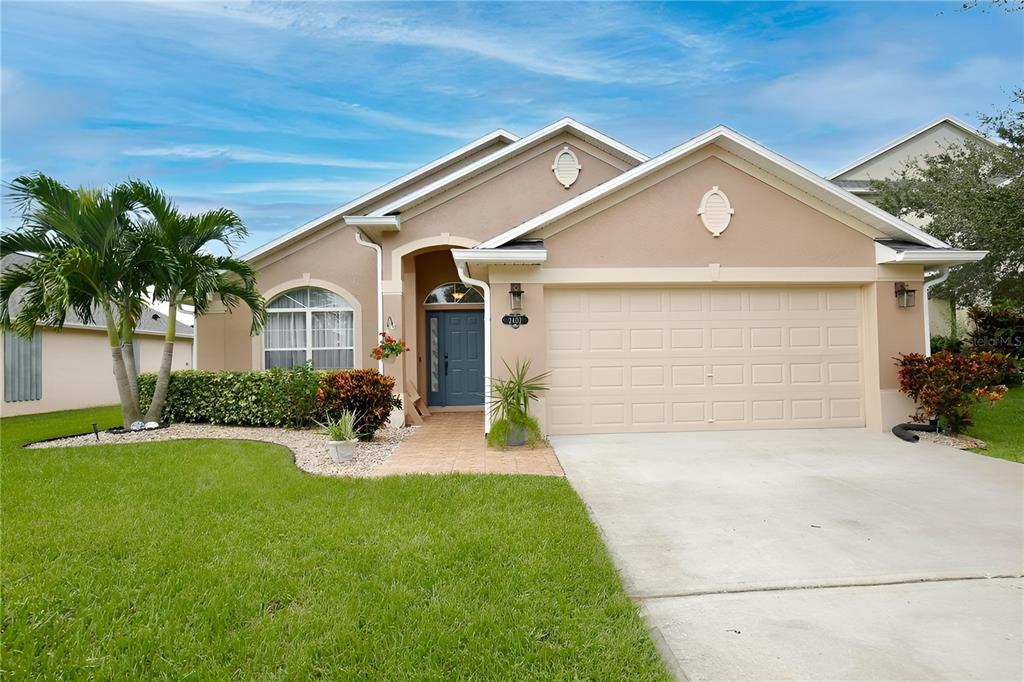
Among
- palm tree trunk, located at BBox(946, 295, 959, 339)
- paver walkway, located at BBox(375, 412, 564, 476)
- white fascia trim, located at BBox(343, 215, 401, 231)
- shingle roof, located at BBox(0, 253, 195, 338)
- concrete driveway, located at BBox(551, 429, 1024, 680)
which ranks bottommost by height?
concrete driveway, located at BBox(551, 429, 1024, 680)

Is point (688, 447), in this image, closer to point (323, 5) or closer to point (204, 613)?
point (204, 613)

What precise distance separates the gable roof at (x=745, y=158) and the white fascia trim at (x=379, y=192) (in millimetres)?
4706

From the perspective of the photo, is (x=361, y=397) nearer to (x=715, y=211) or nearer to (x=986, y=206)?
(x=715, y=211)

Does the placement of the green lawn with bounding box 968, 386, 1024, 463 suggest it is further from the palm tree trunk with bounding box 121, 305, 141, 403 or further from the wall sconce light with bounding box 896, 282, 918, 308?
the palm tree trunk with bounding box 121, 305, 141, 403

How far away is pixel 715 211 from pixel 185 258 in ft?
29.6

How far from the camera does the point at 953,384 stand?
8.37 meters

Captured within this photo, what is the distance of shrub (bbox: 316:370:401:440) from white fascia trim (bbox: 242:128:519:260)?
441 centimetres

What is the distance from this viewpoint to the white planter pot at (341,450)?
7.48 m

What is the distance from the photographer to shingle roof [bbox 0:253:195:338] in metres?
15.0

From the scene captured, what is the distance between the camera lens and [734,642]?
118 inches

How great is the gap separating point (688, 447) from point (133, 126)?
12965 millimetres

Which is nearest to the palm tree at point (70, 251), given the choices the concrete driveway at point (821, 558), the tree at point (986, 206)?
the concrete driveway at point (821, 558)

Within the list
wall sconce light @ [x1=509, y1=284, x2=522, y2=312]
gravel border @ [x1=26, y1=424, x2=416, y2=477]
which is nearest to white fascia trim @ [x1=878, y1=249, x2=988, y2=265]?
wall sconce light @ [x1=509, y1=284, x2=522, y2=312]

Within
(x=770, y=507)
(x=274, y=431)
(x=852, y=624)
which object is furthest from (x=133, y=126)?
(x=852, y=624)
